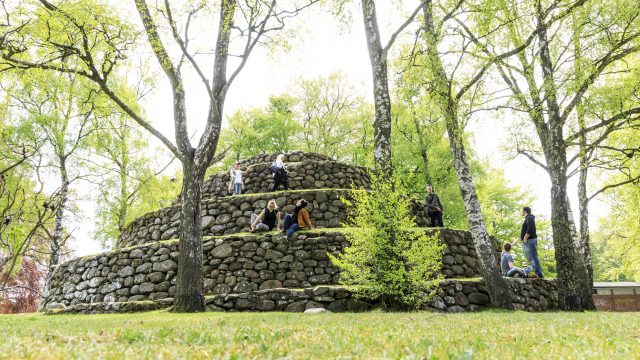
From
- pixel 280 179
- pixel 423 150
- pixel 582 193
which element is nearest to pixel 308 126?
pixel 423 150

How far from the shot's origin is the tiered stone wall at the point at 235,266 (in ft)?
38.3

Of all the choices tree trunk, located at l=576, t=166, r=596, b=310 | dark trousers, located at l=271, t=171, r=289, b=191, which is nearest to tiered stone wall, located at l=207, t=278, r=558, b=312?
tree trunk, located at l=576, t=166, r=596, b=310

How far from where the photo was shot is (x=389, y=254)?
28.5 ft

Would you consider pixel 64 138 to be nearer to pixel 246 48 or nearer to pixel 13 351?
pixel 246 48

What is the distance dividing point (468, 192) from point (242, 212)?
790 cm

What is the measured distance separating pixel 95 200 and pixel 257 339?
21.4 m

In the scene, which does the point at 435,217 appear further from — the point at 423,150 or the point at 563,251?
the point at 423,150

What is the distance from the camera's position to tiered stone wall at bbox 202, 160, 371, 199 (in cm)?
1689

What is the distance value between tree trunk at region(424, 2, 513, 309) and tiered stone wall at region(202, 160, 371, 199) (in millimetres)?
6293

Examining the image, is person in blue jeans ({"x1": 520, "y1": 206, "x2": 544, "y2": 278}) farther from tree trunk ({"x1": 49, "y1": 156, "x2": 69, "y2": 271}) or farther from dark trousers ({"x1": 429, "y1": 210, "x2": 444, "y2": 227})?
tree trunk ({"x1": 49, "y1": 156, "x2": 69, "y2": 271})

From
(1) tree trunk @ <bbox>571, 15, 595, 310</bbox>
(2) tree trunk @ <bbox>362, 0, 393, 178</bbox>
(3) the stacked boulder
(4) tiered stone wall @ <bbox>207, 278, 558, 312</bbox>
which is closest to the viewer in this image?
(2) tree trunk @ <bbox>362, 0, 393, 178</bbox>

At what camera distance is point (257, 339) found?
321 centimetres

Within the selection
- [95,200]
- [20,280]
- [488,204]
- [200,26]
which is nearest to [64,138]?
[95,200]

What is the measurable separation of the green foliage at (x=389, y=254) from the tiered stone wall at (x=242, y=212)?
523 cm
